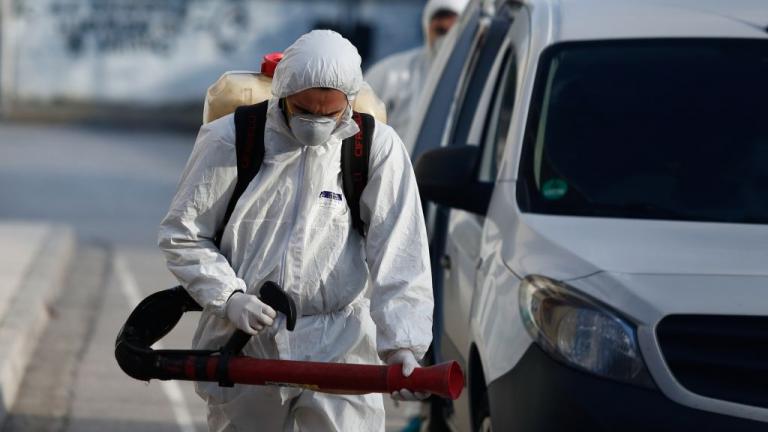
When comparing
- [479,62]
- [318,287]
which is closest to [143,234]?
[479,62]

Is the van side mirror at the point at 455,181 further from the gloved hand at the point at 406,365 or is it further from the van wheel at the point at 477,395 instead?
the gloved hand at the point at 406,365

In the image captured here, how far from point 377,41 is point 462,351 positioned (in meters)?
32.6

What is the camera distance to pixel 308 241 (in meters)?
4.16

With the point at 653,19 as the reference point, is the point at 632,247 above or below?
below

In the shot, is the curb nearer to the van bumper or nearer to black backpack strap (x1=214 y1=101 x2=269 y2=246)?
black backpack strap (x1=214 y1=101 x2=269 y2=246)

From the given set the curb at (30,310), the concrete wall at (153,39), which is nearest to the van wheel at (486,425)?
the curb at (30,310)

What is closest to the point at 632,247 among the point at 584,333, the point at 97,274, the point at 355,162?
the point at 584,333

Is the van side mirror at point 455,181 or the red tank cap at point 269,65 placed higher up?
the red tank cap at point 269,65

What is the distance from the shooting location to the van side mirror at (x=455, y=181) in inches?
211

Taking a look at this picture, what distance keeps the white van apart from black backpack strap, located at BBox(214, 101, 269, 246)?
894 millimetres

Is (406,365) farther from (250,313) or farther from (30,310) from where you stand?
(30,310)

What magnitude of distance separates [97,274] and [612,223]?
8222mm

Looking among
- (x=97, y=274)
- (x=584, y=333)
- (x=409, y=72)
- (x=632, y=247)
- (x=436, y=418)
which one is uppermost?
(x=632, y=247)

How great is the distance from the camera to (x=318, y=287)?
13.8ft
